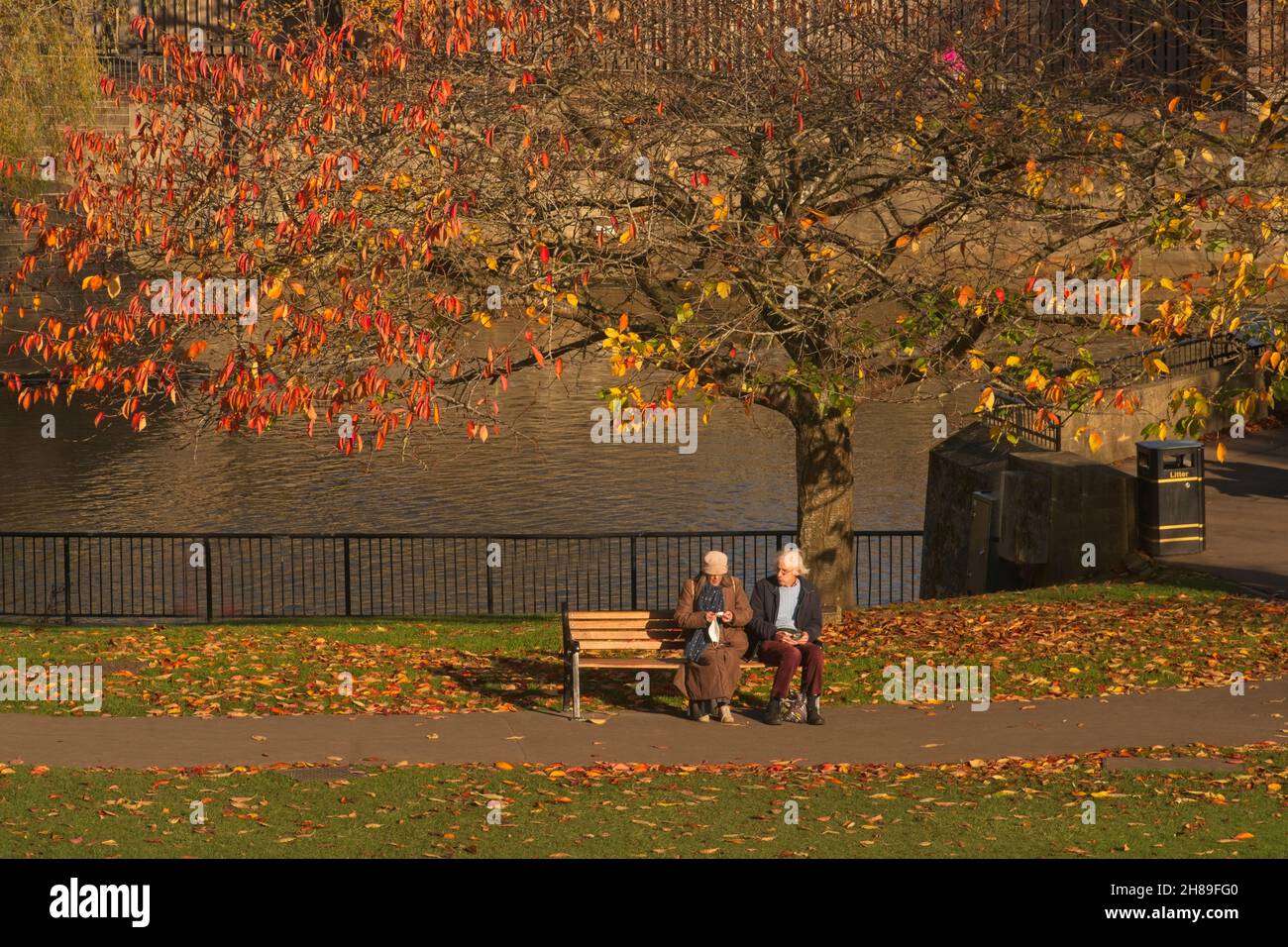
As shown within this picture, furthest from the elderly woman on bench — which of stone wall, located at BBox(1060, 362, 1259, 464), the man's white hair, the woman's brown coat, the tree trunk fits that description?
stone wall, located at BBox(1060, 362, 1259, 464)

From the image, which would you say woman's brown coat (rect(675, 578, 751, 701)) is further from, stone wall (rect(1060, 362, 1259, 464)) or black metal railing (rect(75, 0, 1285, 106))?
stone wall (rect(1060, 362, 1259, 464))

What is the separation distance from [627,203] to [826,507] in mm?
4546

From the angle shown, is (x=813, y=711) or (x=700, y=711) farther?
(x=700, y=711)

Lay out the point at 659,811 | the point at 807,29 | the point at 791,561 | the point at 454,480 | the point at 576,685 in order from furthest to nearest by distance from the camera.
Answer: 1. the point at 454,480
2. the point at 807,29
3. the point at 791,561
4. the point at 576,685
5. the point at 659,811

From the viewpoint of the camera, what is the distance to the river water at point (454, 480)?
2728 centimetres

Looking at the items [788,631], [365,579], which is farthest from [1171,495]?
[365,579]

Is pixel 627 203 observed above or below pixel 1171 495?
above

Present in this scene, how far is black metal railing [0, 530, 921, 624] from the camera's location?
20.6 meters

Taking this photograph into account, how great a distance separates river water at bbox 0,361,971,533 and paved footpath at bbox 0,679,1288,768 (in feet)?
40.0

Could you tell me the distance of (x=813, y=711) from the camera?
41.0 ft

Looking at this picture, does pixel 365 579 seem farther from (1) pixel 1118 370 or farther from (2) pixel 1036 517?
(1) pixel 1118 370

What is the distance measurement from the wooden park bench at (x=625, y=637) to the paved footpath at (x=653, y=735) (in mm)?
441

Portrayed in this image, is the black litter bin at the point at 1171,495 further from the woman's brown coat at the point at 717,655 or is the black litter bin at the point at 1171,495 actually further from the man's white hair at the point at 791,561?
the woman's brown coat at the point at 717,655

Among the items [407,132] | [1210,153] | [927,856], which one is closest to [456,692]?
[407,132]
